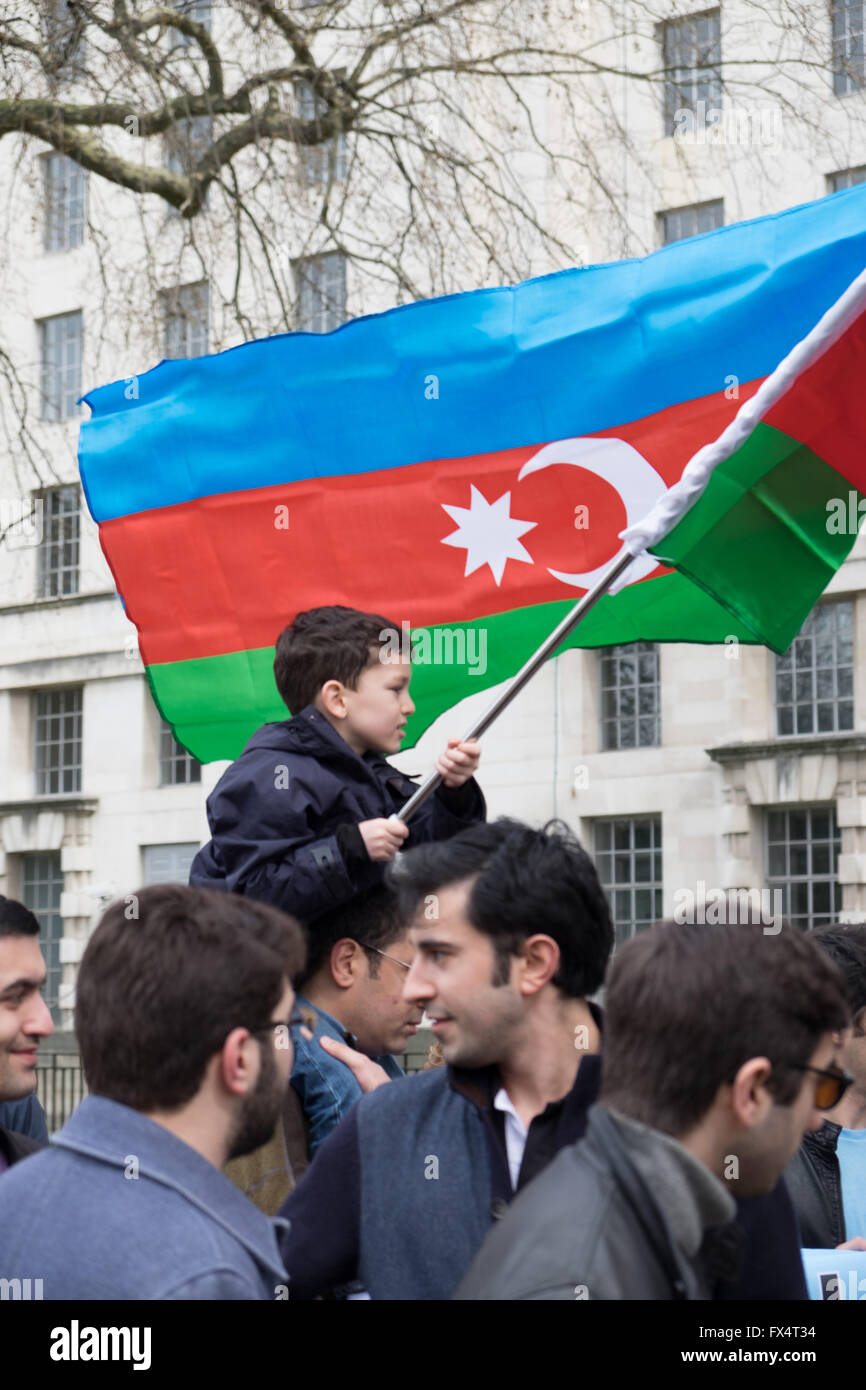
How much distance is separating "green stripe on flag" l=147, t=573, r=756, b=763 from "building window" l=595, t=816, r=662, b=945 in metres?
22.1

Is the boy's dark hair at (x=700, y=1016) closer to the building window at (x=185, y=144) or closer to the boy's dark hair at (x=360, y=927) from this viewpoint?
the boy's dark hair at (x=360, y=927)

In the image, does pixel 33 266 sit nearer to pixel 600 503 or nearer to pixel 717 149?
pixel 717 149

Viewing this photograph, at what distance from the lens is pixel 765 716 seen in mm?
27594

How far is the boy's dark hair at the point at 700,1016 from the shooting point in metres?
2.52

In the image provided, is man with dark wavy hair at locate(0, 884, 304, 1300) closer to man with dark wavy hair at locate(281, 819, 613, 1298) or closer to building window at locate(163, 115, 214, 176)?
man with dark wavy hair at locate(281, 819, 613, 1298)

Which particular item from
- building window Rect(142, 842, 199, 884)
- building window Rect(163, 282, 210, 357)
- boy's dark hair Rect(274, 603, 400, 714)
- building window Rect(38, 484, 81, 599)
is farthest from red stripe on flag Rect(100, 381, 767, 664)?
building window Rect(38, 484, 81, 599)

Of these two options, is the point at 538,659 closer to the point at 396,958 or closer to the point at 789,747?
the point at 396,958

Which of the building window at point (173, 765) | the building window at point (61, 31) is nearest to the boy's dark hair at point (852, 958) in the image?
the building window at point (61, 31)

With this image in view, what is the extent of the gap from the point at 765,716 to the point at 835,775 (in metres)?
1.48

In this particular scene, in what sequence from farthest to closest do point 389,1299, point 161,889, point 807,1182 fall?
point 807,1182, point 389,1299, point 161,889

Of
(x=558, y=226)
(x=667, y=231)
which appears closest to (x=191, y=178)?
(x=558, y=226)

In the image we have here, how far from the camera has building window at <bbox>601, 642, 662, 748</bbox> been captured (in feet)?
94.6

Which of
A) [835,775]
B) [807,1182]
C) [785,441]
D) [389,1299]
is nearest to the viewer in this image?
[389,1299]

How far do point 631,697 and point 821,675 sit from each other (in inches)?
125
